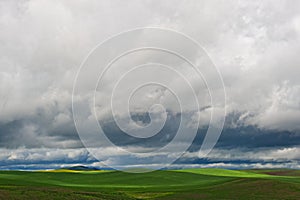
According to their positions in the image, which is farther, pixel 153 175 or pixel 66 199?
pixel 153 175

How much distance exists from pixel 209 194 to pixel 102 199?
29325 mm

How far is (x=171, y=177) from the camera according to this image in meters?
150

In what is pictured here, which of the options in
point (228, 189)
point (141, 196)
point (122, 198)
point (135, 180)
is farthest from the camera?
point (135, 180)

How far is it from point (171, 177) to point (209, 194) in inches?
2248

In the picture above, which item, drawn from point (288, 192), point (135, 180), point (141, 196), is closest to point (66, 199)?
point (141, 196)

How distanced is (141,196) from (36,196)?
25744 millimetres

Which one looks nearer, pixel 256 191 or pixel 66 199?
pixel 66 199

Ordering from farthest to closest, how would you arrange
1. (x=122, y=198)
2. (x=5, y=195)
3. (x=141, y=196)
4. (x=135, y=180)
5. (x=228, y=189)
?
(x=135, y=180) → (x=228, y=189) → (x=141, y=196) → (x=122, y=198) → (x=5, y=195)

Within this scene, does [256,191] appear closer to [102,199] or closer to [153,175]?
[102,199]

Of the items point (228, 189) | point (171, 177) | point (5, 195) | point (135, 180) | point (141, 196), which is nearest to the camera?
→ point (5, 195)

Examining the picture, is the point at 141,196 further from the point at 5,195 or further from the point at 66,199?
the point at 5,195

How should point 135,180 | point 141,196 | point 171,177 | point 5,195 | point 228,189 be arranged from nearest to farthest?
point 5,195, point 141,196, point 228,189, point 135,180, point 171,177

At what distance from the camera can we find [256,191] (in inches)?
3762

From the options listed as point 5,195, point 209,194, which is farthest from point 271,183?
point 5,195
